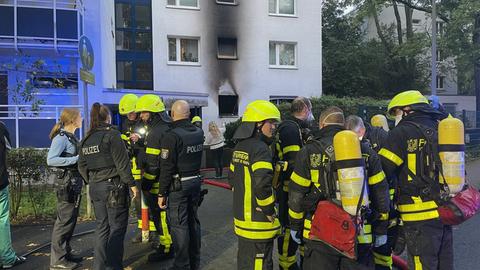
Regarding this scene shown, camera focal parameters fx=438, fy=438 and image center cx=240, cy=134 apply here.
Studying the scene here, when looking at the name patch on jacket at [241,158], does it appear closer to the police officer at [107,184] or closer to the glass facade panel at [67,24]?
the police officer at [107,184]

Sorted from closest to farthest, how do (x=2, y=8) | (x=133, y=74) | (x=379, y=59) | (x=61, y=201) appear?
(x=61, y=201)
(x=2, y=8)
(x=133, y=74)
(x=379, y=59)

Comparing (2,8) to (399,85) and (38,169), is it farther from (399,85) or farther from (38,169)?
(399,85)

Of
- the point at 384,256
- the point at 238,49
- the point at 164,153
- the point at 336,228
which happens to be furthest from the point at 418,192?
the point at 238,49

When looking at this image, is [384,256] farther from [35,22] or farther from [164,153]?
[35,22]

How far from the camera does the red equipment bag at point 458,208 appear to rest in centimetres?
360

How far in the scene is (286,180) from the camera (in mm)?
4746

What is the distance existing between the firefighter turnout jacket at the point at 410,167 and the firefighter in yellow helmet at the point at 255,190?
41.8 inches

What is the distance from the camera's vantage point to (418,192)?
384 centimetres

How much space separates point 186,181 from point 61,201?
5.25 feet

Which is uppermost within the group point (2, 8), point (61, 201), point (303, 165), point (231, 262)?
point (2, 8)

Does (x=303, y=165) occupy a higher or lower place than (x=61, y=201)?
higher

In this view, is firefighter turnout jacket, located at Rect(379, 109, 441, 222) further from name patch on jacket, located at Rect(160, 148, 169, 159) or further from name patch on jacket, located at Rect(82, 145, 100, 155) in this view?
name patch on jacket, located at Rect(82, 145, 100, 155)

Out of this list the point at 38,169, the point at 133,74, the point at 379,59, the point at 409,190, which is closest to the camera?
the point at 409,190

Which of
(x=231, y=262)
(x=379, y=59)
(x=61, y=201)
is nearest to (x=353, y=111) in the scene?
(x=231, y=262)
